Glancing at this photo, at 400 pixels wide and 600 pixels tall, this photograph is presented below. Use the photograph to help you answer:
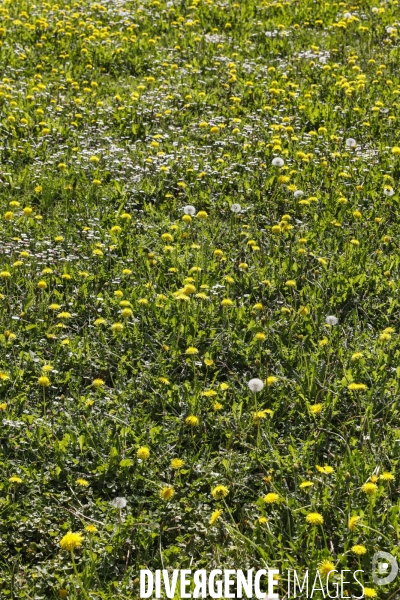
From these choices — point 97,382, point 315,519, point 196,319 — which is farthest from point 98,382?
point 315,519

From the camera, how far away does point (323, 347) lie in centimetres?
366

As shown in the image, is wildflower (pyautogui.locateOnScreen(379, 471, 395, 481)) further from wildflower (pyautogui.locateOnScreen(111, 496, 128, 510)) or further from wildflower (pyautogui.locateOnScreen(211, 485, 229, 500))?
wildflower (pyautogui.locateOnScreen(111, 496, 128, 510))

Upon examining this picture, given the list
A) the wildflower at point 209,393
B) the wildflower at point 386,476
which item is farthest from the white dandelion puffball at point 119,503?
the wildflower at point 386,476

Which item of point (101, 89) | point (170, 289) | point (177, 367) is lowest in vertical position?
point (177, 367)

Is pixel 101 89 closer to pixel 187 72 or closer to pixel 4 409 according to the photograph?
pixel 187 72

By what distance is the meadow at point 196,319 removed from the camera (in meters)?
2.84

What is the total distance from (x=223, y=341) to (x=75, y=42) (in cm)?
479

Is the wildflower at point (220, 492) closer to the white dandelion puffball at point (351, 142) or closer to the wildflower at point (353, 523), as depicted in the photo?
the wildflower at point (353, 523)

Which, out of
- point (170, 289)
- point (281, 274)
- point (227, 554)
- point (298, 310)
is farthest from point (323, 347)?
point (227, 554)

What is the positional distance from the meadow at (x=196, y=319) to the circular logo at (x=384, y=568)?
0.03 metres

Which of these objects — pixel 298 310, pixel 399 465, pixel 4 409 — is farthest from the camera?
pixel 298 310

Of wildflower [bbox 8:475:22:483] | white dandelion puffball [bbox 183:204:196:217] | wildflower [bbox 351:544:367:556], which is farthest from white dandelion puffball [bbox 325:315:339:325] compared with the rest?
wildflower [bbox 8:475:22:483]

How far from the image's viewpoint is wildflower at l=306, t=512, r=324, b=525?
105 inches

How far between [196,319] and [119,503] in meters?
1.22
